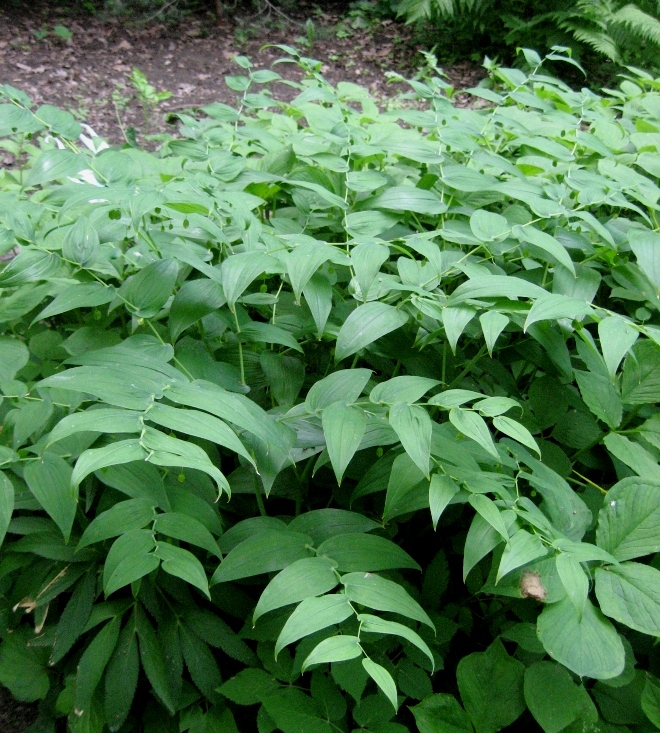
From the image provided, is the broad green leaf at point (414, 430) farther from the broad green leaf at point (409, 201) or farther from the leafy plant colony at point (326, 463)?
the broad green leaf at point (409, 201)

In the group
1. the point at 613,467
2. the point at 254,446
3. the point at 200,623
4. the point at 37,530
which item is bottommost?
the point at 200,623

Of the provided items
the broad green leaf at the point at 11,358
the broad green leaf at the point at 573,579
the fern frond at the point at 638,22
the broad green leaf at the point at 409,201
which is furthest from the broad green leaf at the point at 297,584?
the fern frond at the point at 638,22

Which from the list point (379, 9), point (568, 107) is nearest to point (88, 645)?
point (568, 107)

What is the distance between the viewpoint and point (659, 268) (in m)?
1.25

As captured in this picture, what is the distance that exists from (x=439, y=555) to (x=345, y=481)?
9.1 inches

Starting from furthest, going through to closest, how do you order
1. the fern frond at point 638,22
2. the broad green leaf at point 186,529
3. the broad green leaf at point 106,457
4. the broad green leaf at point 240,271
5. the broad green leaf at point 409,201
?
the fern frond at point 638,22 < the broad green leaf at point 409,201 < the broad green leaf at point 240,271 < the broad green leaf at point 186,529 < the broad green leaf at point 106,457

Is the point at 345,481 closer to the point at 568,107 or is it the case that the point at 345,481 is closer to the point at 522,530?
the point at 522,530

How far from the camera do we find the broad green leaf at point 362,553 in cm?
97

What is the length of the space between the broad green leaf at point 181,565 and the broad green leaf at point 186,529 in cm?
3

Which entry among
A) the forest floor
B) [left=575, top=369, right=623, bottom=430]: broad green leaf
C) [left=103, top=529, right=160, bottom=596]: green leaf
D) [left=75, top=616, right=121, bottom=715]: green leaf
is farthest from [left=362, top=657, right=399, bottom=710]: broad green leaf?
the forest floor

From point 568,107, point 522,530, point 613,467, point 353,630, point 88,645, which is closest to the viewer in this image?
point 522,530

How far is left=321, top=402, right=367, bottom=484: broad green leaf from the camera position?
2.87 feet

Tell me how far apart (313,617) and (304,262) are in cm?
58

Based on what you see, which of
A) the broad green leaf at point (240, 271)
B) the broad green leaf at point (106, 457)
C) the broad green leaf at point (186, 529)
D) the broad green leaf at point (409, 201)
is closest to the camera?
the broad green leaf at point (106, 457)
